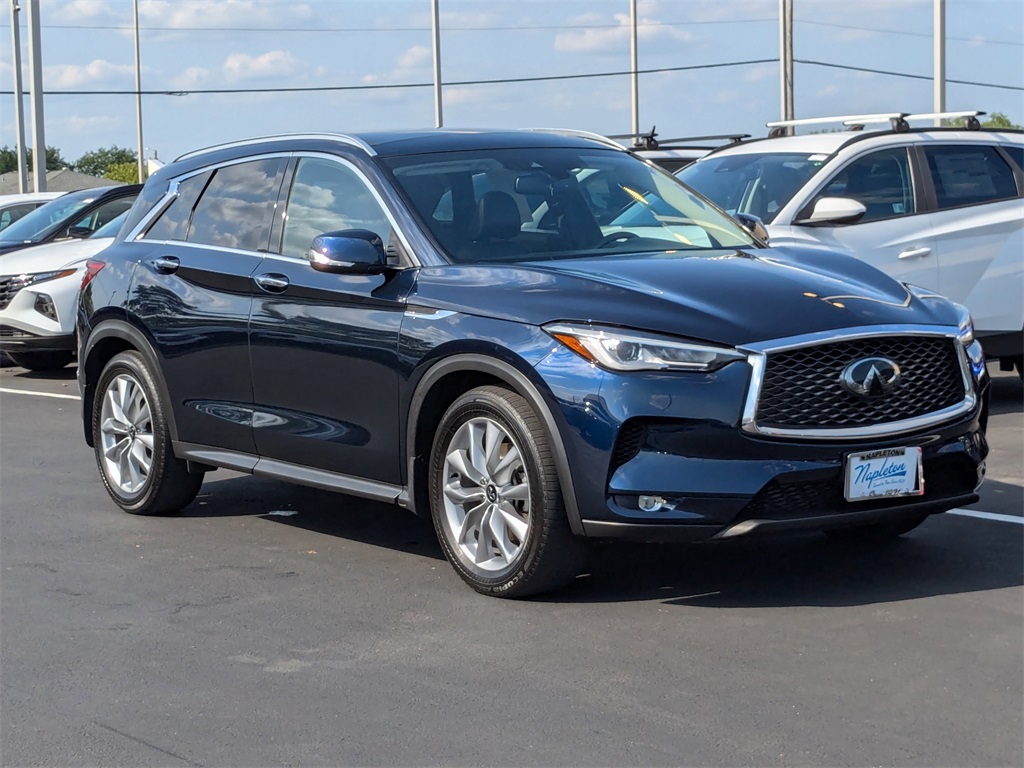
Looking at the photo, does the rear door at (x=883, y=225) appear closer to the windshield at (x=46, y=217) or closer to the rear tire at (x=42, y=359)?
the rear tire at (x=42, y=359)

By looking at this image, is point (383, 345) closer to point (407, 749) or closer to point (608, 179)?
point (608, 179)

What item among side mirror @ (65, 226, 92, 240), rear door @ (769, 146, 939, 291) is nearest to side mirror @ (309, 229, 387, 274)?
rear door @ (769, 146, 939, 291)

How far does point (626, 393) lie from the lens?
512 cm

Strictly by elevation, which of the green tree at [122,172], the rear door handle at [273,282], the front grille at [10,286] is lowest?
the front grille at [10,286]

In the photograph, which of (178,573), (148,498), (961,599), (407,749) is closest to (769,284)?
(961,599)

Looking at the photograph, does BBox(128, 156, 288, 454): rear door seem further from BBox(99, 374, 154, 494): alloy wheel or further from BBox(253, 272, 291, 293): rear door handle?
BBox(99, 374, 154, 494): alloy wheel

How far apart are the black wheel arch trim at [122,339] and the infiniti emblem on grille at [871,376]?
3472 millimetres

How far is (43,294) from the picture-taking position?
1363 cm

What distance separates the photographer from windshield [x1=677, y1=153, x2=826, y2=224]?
10164 mm

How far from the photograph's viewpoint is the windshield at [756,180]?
10164 millimetres

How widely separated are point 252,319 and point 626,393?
222 centimetres

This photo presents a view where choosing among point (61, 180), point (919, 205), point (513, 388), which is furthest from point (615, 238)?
point (61, 180)

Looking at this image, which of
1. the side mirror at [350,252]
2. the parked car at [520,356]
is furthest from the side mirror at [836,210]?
the side mirror at [350,252]

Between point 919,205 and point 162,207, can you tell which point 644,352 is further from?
point 919,205
